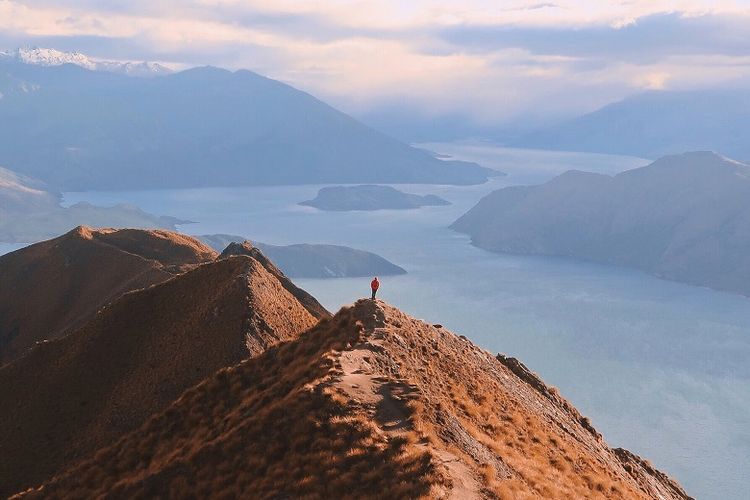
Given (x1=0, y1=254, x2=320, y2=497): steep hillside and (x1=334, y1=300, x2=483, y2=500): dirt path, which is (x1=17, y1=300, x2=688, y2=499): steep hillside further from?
(x1=0, y1=254, x2=320, y2=497): steep hillside

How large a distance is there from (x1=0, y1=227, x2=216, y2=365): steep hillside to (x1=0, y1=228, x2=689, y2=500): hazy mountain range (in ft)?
60.0

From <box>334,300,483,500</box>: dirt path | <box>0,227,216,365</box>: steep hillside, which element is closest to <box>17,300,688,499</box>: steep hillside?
<box>334,300,483,500</box>: dirt path

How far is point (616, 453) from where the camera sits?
34.3 m

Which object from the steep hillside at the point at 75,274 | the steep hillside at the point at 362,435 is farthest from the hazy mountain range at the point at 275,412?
the steep hillside at the point at 75,274

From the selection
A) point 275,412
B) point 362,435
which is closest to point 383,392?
point 362,435

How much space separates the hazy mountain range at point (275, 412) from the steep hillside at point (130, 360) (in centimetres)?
8

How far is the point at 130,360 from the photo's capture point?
38.9m

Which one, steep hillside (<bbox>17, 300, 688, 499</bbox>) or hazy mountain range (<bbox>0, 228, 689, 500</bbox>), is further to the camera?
hazy mountain range (<bbox>0, 228, 689, 500</bbox>)

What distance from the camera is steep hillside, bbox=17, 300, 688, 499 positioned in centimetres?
1956

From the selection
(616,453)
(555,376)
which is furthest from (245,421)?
(555,376)

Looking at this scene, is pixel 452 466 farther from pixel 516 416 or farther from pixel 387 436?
pixel 516 416

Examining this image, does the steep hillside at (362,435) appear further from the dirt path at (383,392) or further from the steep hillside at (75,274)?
the steep hillside at (75,274)

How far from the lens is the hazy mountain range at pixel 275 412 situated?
20297 millimetres

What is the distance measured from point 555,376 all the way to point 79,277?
119m
